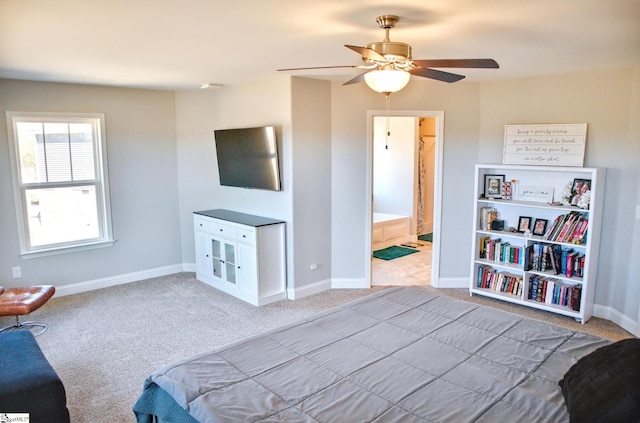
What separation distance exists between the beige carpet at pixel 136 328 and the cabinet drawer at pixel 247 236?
0.70m

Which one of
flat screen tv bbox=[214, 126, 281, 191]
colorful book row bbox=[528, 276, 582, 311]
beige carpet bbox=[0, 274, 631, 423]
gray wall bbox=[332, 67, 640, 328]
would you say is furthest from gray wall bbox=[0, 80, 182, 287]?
colorful book row bbox=[528, 276, 582, 311]

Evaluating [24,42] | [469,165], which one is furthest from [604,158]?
[24,42]

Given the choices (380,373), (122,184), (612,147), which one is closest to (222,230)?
(122,184)

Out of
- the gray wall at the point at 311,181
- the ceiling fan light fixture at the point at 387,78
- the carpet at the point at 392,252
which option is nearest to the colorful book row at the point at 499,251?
the gray wall at the point at 311,181

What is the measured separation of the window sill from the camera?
489 cm

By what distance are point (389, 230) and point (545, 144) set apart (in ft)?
10.9

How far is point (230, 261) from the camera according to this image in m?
5.09

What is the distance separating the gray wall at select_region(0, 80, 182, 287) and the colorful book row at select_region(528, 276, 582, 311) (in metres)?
4.41

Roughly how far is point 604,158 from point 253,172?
11.9ft

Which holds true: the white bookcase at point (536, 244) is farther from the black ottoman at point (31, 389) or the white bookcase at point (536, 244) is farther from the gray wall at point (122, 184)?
the black ottoman at point (31, 389)

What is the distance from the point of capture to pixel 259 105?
5105 mm

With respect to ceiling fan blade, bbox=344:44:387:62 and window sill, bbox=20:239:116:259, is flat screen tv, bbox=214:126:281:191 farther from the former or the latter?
ceiling fan blade, bbox=344:44:387:62

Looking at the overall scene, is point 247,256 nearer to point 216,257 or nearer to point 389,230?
point 216,257

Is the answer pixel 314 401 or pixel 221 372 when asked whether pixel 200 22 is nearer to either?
pixel 221 372
